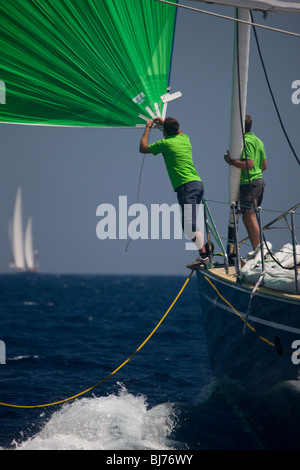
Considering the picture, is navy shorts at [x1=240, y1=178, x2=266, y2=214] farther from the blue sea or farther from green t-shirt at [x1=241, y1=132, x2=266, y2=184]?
the blue sea

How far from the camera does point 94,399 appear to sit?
6.27 m

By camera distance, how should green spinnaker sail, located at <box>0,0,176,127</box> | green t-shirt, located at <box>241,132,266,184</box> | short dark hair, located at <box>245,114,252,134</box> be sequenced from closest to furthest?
green spinnaker sail, located at <box>0,0,176,127</box> → green t-shirt, located at <box>241,132,266,184</box> → short dark hair, located at <box>245,114,252,134</box>

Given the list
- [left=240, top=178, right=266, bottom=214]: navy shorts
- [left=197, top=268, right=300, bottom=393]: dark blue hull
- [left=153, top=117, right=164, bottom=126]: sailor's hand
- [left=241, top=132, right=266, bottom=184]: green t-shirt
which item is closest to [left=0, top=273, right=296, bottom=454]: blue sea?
[left=197, top=268, right=300, bottom=393]: dark blue hull

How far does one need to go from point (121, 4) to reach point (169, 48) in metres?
0.82

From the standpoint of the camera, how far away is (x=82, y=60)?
5.83 m

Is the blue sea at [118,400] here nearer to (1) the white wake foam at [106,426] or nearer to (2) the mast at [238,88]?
(1) the white wake foam at [106,426]

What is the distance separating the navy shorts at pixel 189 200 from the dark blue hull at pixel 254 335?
28.1 inches

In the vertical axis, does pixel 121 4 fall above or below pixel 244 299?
above

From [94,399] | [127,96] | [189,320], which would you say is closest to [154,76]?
[127,96]

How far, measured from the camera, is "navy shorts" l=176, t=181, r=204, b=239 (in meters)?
5.48

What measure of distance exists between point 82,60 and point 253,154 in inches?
90.0

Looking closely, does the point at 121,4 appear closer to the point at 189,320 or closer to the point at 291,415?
the point at 291,415

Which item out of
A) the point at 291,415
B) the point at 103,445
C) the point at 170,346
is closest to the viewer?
the point at 291,415

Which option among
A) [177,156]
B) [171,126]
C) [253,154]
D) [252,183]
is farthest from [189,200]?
[253,154]
